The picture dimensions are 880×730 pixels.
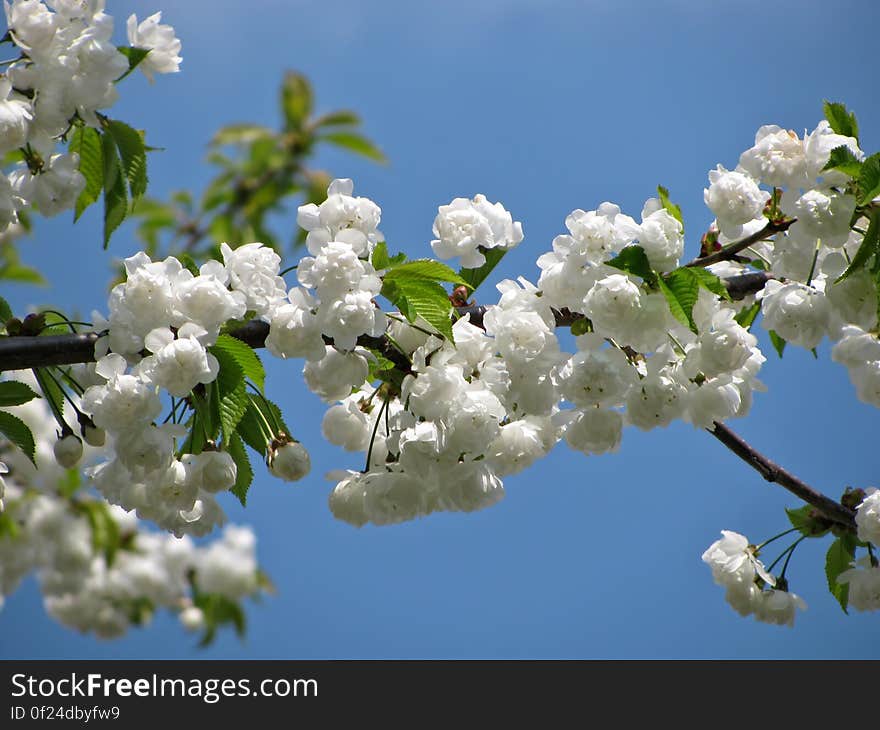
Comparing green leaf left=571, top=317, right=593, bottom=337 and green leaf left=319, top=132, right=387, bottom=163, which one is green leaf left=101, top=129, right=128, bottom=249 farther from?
green leaf left=319, top=132, right=387, bottom=163

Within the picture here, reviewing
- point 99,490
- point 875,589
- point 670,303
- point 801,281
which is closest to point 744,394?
point 801,281

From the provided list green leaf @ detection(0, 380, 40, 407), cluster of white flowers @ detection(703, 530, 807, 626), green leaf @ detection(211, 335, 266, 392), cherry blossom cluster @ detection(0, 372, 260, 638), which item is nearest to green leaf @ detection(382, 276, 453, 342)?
green leaf @ detection(211, 335, 266, 392)

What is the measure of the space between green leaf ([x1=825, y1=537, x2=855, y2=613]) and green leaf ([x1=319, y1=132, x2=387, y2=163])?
298 centimetres

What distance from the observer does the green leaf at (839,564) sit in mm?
2189

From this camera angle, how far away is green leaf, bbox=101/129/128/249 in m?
2.06

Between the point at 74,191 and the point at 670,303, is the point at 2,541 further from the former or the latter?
the point at 670,303

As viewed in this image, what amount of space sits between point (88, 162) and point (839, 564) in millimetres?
1957

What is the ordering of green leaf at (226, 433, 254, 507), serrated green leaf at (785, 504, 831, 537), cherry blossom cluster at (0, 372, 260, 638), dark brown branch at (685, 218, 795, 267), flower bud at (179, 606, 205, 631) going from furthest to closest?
1. flower bud at (179, 606, 205, 631)
2. cherry blossom cluster at (0, 372, 260, 638)
3. serrated green leaf at (785, 504, 831, 537)
4. green leaf at (226, 433, 254, 507)
5. dark brown branch at (685, 218, 795, 267)

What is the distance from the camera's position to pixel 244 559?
24.4ft

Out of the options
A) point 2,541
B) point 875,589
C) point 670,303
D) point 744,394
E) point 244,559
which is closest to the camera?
point 670,303

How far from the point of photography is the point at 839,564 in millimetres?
2209

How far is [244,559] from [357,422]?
5827mm

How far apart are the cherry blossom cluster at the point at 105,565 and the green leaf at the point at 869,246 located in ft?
15.4

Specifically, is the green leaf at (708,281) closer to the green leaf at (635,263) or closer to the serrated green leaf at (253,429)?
the green leaf at (635,263)
